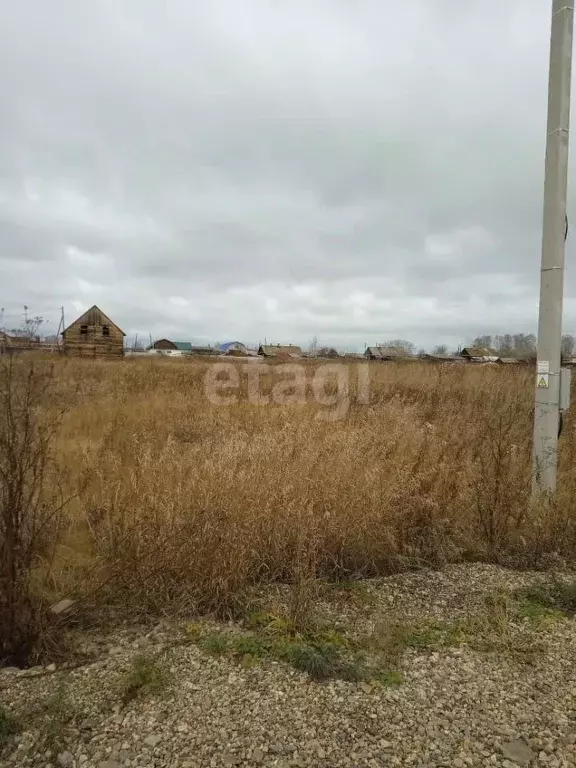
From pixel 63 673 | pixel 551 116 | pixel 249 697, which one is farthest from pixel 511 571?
pixel 551 116

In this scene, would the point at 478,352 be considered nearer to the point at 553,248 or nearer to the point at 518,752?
the point at 553,248

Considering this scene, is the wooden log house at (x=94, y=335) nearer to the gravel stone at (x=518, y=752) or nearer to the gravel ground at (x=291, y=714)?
the gravel ground at (x=291, y=714)

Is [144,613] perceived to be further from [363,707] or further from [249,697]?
[363,707]

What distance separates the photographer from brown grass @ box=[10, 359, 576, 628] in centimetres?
293

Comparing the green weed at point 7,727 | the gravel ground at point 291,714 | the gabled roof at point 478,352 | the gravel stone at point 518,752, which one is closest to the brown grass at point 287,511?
the gravel ground at point 291,714

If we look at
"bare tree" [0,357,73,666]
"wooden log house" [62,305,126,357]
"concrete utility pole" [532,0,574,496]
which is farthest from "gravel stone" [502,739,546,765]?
"wooden log house" [62,305,126,357]

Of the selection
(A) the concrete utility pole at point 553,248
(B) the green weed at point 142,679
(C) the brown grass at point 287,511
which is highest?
(A) the concrete utility pole at point 553,248

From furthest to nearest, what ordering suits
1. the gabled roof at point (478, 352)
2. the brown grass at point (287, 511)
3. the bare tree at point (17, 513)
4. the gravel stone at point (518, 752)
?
the gabled roof at point (478, 352)
the brown grass at point (287, 511)
the bare tree at point (17, 513)
the gravel stone at point (518, 752)

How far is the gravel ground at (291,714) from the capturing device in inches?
69.4

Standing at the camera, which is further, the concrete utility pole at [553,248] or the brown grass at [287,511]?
the concrete utility pole at [553,248]

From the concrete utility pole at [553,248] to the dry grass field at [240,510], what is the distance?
0.40 metres

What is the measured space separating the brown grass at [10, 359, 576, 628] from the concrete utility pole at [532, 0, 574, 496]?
0.41m

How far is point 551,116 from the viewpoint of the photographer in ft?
14.4

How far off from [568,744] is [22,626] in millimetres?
2533
